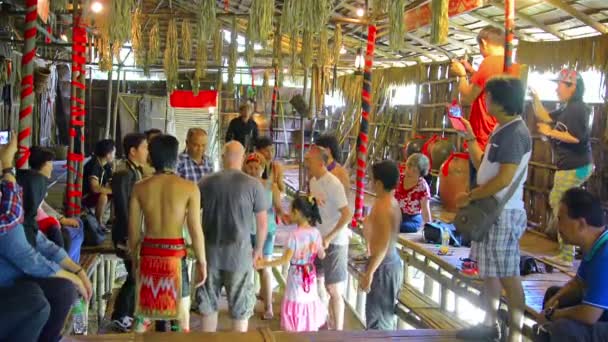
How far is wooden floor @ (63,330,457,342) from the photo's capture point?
3436 mm

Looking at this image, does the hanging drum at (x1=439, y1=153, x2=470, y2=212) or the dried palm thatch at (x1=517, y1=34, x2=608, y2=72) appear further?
the hanging drum at (x1=439, y1=153, x2=470, y2=212)

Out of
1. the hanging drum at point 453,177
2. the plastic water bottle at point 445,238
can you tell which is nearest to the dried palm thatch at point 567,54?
the hanging drum at point 453,177

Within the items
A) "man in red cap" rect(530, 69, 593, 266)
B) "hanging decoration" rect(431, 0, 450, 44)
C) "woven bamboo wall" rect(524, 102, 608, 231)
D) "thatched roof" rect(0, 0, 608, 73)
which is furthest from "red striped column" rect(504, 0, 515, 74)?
"woven bamboo wall" rect(524, 102, 608, 231)

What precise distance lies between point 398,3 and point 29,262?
3.76 m

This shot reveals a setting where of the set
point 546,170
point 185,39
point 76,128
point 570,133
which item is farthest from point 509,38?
point 185,39

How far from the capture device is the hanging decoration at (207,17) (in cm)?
579

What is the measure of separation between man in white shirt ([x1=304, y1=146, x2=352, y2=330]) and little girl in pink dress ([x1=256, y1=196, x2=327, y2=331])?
21 cm

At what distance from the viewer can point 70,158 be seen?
6090mm

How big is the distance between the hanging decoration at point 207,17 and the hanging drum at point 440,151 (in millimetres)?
6422

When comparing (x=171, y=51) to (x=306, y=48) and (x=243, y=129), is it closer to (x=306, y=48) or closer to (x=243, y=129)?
(x=243, y=129)

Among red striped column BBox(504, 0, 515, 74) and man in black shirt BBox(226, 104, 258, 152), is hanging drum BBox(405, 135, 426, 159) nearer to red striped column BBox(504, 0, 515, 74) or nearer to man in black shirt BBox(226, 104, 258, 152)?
man in black shirt BBox(226, 104, 258, 152)

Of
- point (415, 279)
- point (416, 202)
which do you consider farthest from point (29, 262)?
point (415, 279)

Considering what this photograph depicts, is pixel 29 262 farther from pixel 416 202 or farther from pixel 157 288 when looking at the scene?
pixel 416 202

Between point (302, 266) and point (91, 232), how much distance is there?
8.88 feet
